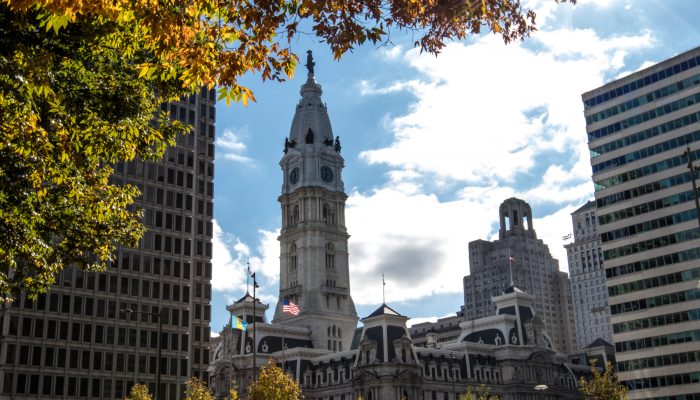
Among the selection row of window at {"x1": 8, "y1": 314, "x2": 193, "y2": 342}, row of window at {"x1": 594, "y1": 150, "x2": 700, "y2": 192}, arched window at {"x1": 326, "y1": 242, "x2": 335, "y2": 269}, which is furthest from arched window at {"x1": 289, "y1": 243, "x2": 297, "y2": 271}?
row of window at {"x1": 594, "y1": 150, "x2": 700, "y2": 192}

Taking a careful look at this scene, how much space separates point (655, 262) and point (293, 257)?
102 metres

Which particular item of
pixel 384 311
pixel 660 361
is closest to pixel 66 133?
pixel 660 361

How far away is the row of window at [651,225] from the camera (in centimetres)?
8644

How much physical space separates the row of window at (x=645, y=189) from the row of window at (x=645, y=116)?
25.2 feet

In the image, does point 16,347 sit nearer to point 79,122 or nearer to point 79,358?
point 79,358

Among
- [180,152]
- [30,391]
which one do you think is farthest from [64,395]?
[180,152]

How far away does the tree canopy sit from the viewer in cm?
1286

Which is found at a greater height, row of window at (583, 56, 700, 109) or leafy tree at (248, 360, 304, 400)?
row of window at (583, 56, 700, 109)

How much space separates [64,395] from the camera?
7650 centimetres

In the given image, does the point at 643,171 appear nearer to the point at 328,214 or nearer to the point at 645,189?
the point at 645,189

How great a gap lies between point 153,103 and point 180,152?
2632 inches

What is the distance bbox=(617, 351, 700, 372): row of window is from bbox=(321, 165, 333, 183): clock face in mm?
102015

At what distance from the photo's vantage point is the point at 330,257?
177 m

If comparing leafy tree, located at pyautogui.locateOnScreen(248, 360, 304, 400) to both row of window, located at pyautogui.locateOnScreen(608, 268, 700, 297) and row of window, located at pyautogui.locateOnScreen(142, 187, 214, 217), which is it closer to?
row of window, located at pyautogui.locateOnScreen(142, 187, 214, 217)
